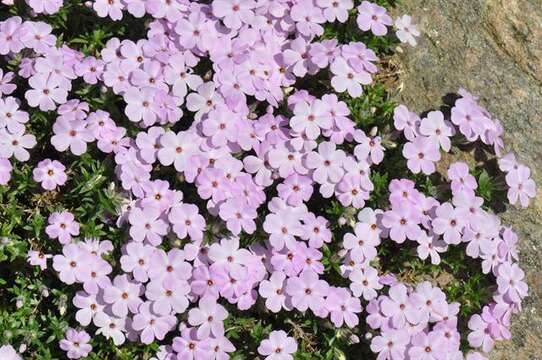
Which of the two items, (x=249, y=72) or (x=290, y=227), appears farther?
(x=249, y=72)

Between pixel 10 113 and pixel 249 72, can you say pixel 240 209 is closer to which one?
pixel 249 72

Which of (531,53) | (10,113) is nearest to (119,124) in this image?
(10,113)

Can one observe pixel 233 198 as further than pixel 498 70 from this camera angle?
No

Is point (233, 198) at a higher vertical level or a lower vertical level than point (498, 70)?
lower

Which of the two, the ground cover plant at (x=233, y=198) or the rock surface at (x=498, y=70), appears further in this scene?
the rock surface at (x=498, y=70)
